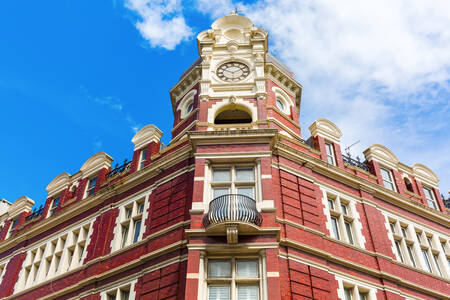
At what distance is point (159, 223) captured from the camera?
21.6 m

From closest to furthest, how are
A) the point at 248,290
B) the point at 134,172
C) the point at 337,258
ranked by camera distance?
the point at 248,290 → the point at 337,258 → the point at 134,172

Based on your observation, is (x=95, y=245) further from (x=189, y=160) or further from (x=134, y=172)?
(x=189, y=160)

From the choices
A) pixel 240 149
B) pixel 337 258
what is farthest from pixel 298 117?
pixel 337 258

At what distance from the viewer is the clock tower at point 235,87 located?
24844mm

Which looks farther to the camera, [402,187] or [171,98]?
[171,98]

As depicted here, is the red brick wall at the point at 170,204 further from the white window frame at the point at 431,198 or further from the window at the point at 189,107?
the white window frame at the point at 431,198

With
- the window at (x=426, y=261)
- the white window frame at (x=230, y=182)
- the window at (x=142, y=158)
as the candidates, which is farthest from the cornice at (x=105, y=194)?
the window at (x=426, y=261)

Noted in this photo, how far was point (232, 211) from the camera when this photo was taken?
723 inches

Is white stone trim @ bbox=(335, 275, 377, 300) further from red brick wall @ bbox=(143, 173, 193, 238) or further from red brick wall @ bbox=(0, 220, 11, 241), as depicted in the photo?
red brick wall @ bbox=(0, 220, 11, 241)

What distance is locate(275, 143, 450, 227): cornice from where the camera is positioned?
23.2 meters

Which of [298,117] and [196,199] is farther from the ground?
[298,117]

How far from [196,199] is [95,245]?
735 centimetres

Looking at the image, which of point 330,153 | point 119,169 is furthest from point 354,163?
point 119,169

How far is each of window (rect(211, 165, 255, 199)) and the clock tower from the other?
2.85 metres
